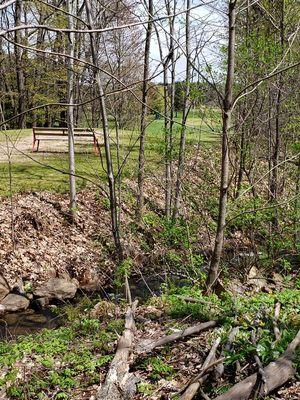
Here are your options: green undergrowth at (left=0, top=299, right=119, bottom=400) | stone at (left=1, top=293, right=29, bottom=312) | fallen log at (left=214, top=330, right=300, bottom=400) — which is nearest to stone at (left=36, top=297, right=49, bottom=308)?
stone at (left=1, top=293, right=29, bottom=312)

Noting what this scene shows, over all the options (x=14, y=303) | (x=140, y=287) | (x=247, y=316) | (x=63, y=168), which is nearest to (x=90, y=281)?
(x=140, y=287)

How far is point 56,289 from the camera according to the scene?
10203mm

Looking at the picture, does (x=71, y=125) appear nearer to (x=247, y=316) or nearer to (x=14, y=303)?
(x=14, y=303)

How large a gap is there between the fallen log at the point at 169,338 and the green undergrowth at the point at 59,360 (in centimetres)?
36

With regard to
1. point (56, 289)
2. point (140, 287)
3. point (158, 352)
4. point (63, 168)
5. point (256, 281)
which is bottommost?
point (140, 287)

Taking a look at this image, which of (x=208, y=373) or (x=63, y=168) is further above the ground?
(x=63, y=168)

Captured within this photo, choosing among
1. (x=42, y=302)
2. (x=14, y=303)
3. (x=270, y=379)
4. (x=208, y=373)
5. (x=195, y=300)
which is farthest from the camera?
(x=42, y=302)

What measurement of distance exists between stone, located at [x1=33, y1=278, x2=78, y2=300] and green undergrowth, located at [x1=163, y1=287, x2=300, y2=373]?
13.8 ft

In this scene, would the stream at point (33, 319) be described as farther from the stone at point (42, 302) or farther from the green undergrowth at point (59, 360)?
the green undergrowth at point (59, 360)

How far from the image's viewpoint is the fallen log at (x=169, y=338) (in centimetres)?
473

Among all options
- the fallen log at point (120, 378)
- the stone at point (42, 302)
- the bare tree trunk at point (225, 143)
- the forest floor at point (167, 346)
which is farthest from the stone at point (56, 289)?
the fallen log at point (120, 378)

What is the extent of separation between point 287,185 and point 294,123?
198 centimetres

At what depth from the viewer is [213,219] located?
35.0ft

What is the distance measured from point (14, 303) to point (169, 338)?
228 inches
